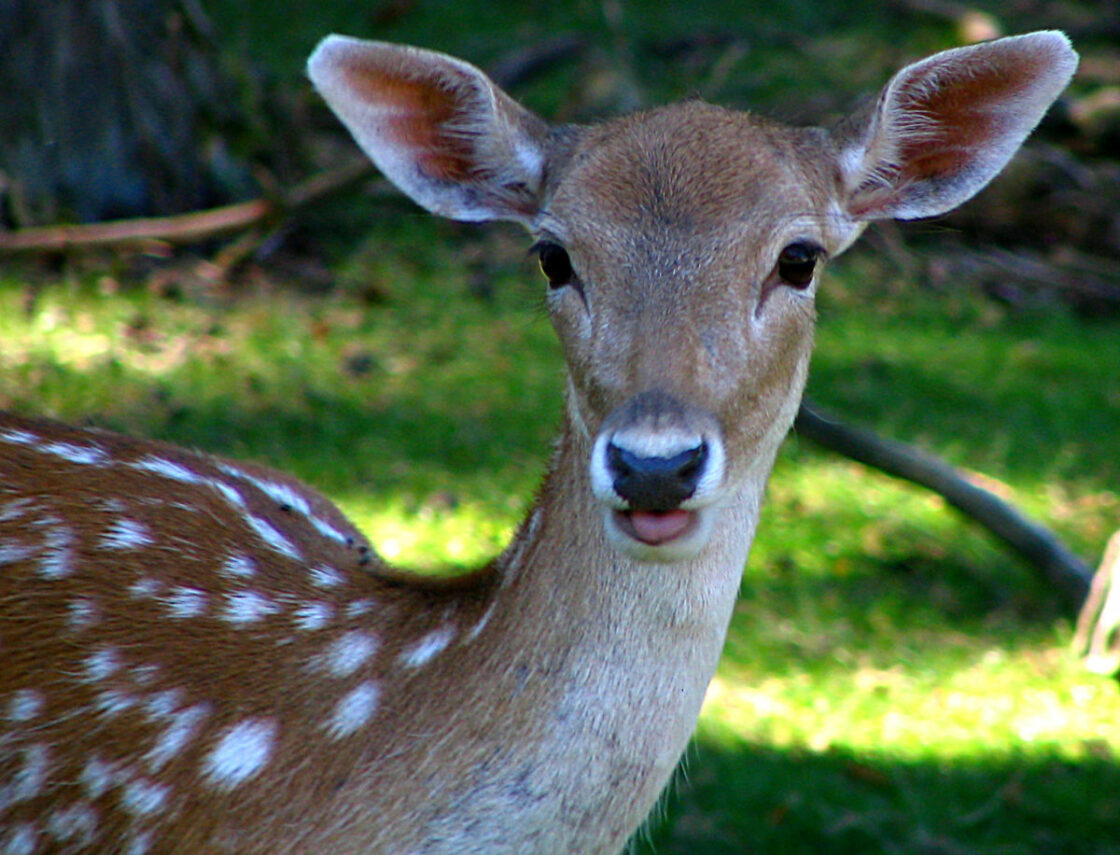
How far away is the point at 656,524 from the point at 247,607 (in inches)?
33.7

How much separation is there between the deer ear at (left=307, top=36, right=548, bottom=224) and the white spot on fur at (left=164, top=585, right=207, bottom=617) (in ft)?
3.04

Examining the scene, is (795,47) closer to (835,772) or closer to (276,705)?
(835,772)

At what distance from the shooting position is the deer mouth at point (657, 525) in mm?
2328

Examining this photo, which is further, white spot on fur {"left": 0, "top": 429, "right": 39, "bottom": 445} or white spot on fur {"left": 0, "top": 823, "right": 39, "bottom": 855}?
white spot on fur {"left": 0, "top": 429, "right": 39, "bottom": 445}

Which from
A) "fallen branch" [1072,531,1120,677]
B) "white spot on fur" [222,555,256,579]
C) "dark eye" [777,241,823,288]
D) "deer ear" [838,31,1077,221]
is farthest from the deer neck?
"fallen branch" [1072,531,1120,677]

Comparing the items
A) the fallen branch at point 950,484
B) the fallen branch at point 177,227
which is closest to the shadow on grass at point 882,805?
the fallen branch at point 950,484

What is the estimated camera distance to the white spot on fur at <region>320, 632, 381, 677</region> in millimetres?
2605

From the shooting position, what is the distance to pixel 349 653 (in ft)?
8.63

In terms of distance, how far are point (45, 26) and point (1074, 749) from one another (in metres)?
5.26

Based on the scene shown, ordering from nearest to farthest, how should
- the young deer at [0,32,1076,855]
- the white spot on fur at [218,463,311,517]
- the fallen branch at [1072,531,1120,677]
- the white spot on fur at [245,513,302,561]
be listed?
the young deer at [0,32,1076,855], the white spot on fur at [245,513,302,561], the white spot on fur at [218,463,311,517], the fallen branch at [1072,531,1120,677]

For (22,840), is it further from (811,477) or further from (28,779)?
(811,477)

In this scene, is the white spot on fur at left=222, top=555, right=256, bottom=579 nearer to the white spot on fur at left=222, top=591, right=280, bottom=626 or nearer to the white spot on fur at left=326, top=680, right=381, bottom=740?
the white spot on fur at left=222, top=591, right=280, bottom=626

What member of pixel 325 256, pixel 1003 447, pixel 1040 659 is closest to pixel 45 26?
pixel 325 256

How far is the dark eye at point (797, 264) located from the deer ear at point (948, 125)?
12.2 inches
